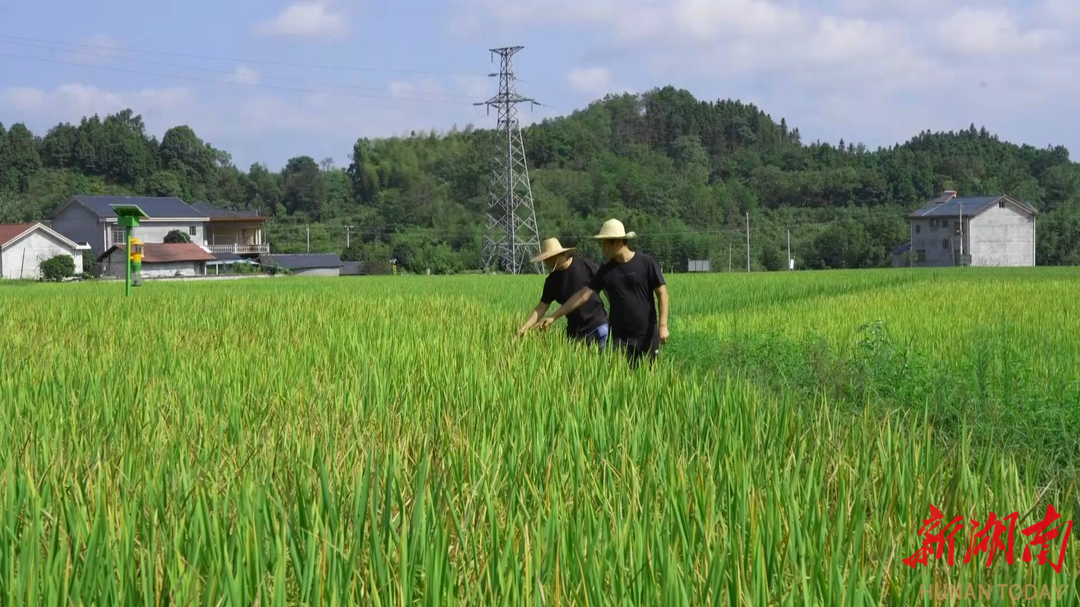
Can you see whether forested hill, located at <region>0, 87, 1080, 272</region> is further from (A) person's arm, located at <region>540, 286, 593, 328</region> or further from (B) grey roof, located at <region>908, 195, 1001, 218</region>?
(A) person's arm, located at <region>540, 286, 593, 328</region>

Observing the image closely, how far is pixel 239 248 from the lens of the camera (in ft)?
203

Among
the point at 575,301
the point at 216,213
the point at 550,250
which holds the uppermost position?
the point at 216,213

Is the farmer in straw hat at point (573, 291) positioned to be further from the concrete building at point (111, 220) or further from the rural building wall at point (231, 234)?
the rural building wall at point (231, 234)

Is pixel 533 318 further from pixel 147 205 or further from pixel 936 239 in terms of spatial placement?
pixel 936 239

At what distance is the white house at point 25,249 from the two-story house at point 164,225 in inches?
326

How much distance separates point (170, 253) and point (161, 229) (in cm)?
882

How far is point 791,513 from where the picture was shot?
230 centimetres

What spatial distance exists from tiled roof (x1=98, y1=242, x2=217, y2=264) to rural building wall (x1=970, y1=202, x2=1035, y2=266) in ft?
146

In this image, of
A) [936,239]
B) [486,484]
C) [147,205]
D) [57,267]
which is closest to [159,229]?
[147,205]

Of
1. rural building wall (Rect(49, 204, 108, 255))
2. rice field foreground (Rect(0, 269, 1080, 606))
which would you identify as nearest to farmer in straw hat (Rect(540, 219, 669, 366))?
rice field foreground (Rect(0, 269, 1080, 606))

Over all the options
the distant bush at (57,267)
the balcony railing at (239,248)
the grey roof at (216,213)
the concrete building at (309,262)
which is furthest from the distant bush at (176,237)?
the distant bush at (57,267)

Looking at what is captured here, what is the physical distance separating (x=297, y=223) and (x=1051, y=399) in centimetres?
7551

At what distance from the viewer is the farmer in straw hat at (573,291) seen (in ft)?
22.7

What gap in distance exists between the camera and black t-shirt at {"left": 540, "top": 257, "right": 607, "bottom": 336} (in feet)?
22.7
